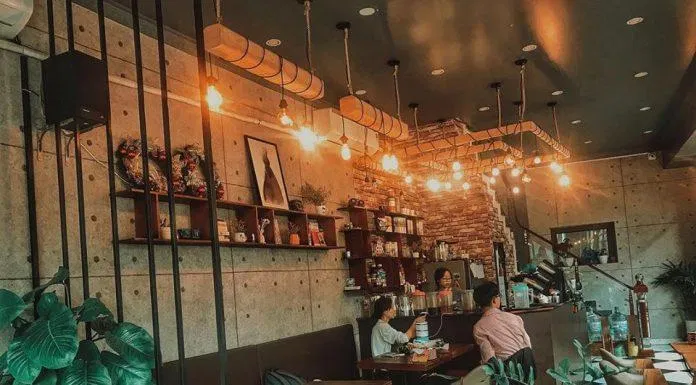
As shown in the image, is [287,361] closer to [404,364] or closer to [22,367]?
[404,364]

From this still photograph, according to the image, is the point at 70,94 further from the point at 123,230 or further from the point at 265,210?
the point at 265,210

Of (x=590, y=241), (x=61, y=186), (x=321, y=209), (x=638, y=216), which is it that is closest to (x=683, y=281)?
(x=638, y=216)

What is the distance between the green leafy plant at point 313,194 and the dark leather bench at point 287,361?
4.88 ft

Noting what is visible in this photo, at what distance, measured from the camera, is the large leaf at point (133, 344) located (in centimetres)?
337

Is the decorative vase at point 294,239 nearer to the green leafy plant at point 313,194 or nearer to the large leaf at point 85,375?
the green leafy plant at point 313,194

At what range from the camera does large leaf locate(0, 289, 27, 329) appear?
3.18 metres

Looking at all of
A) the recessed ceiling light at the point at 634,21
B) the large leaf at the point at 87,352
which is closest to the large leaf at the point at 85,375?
the large leaf at the point at 87,352

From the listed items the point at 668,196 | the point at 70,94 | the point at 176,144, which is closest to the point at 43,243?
the point at 70,94

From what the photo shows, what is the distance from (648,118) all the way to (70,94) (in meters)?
9.11

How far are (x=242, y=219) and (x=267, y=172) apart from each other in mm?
677

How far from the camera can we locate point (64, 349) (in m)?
3.02

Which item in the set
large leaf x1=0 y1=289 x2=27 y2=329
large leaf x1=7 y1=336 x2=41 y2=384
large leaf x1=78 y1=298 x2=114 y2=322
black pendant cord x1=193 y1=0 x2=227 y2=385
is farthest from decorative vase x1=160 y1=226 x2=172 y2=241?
black pendant cord x1=193 y1=0 x2=227 y2=385

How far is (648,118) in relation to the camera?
1011 centimetres

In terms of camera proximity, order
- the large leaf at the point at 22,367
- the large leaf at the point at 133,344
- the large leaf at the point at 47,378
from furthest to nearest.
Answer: the large leaf at the point at 133,344, the large leaf at the point at 47,378, the large leaf at the point at 22,367
